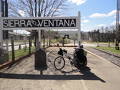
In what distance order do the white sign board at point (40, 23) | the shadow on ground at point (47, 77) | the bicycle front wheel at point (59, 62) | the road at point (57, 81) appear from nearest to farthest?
the road at point (57, 81) < the shadow on ground at point (47, 77) < the bicycle front wheel at point (59, 62) < the white sign board at point (40, 23)

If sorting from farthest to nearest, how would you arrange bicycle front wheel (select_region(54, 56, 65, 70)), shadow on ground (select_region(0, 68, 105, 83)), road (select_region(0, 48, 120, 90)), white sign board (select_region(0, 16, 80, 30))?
white sign board (select_region(0, 16, 80, 30))
bicycle front wheel (select_region(54, 56, 65, 70))
shadow on ground (select_region(0, 68, 105, 83))
road (select_region(0, 48, 120, 90))

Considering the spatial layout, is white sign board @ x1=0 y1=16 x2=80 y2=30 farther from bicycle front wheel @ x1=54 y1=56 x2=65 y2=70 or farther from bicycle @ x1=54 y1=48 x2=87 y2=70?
bicycle front wheel @ x1=54 y1=56 x2=65 y2=70

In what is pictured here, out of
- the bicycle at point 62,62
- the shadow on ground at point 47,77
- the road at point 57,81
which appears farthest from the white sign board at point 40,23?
the shadow on ground at point 47,77

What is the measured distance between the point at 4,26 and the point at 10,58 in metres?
2.33

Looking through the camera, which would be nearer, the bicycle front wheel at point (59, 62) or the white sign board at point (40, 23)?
the bicycle front wheel at point (59, 62)

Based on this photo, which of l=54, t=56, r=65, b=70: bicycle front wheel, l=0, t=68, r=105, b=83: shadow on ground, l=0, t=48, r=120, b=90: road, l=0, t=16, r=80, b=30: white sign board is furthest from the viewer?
l=0, t=16, r=80, b=30: white sign board

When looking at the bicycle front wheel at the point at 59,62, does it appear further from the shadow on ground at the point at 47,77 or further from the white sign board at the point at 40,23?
the shadow on ground at the point at 47,77

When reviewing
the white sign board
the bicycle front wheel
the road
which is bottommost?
the road

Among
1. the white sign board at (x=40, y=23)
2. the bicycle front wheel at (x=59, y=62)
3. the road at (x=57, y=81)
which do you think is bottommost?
the road at (x=57, y=81)

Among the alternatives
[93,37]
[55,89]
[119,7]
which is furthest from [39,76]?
[93,37]

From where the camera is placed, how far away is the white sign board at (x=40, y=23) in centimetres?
1541

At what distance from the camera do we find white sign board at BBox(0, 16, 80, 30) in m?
15.4

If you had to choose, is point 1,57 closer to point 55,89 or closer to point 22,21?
point 22,21

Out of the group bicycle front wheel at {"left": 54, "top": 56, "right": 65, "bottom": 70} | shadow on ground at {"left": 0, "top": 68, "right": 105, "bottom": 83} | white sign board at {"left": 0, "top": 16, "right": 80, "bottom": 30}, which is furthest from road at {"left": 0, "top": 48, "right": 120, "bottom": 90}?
white sign board at {"left": 0, "top": 16, "right": 80, "bottom": 30}
